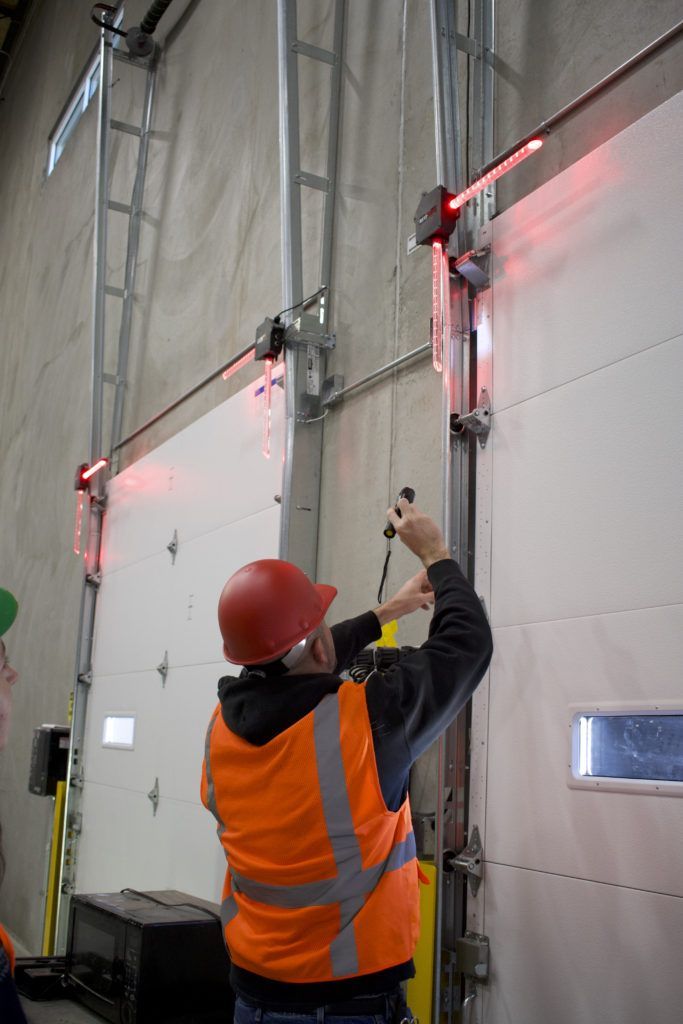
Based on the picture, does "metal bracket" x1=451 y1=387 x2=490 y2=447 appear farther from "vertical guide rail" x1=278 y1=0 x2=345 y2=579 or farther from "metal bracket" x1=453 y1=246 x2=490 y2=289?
"vertical guide rail" x1=278 y1=0 x2=345 y2=579

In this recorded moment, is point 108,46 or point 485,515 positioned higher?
point 108,46

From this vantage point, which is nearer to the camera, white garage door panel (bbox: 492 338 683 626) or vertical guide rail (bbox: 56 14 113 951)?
white garage door panel (bbox: 492 338 683 626)

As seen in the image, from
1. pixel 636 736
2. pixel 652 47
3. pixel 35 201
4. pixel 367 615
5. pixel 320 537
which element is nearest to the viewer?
pixel 636 736

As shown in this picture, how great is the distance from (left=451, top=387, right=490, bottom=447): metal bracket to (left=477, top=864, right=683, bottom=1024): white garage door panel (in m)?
1.44

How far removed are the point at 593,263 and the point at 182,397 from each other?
3.64 m

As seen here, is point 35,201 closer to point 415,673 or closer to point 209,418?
point 209,418

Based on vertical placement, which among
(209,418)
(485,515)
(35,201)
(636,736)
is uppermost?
(35,201)

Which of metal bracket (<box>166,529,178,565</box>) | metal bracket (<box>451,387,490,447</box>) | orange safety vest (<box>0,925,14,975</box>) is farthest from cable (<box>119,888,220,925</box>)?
orange safety vest (<box>0,925,14,975</box>)

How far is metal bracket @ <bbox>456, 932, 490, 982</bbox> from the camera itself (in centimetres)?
298

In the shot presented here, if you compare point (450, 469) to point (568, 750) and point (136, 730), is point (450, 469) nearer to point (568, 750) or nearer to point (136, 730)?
point (568, 750)

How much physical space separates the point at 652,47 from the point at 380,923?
251 cm

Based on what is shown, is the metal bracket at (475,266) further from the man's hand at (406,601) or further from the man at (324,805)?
the man at (324,805)

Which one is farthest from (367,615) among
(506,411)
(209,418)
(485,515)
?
(209,418)

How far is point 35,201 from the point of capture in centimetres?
1195
